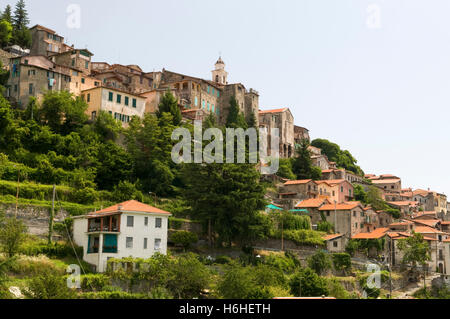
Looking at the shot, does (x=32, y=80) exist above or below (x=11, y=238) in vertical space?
above

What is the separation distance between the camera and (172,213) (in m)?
52.2

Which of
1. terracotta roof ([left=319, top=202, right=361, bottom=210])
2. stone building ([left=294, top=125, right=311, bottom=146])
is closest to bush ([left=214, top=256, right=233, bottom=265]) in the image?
terracotta roof ([left=319, top=202, right=361, bottom=210])

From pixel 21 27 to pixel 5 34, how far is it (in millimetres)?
9545

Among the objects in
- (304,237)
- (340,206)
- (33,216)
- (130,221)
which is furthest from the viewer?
(340,206)

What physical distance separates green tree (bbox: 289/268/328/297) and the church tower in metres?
79.6

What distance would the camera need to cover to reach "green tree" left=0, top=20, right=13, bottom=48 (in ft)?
259

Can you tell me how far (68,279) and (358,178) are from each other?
75244 millimetres

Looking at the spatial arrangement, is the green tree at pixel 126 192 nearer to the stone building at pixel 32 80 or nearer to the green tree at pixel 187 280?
the green tree at pixel 187 280

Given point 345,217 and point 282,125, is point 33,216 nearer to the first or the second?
point 345,217

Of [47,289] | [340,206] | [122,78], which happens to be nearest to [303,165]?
[340,206]

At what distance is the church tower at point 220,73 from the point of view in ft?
388

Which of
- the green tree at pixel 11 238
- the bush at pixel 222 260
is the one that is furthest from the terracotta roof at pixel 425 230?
the green tree at pixel 11 238

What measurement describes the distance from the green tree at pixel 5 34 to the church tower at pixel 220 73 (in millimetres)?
49084

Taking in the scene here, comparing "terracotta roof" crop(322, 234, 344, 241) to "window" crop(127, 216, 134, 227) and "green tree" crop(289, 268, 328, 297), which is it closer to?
"green tree" crop(289, 268, 328, 297)
